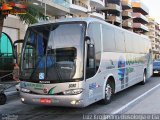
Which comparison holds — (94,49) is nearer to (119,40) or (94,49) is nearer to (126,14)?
(119,40)

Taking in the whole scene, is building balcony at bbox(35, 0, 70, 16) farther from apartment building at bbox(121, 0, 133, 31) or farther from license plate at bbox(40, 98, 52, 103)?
apartment building at bbox(121, 0, 133, 31)

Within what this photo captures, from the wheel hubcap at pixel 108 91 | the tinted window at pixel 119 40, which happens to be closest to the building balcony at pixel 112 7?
the tinted window at pixel 119 40

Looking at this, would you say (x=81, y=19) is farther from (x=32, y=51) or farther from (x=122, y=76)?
(x=122, y=76)

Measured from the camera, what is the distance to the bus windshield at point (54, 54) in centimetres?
903

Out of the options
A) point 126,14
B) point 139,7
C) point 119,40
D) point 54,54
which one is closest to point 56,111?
point 54,54

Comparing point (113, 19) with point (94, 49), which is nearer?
point (94, 49)

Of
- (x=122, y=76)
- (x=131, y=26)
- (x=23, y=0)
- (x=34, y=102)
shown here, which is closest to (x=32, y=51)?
(x=34, y=102)

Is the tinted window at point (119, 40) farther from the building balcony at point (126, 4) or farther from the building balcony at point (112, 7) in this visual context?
the building balcony at point (126, 4)

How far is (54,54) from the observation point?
30.2ft

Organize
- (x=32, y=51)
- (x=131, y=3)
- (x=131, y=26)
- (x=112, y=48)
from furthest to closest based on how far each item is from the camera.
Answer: (x=131, y=3) < (x=131, y=26) < (x=112, y=48) < (x=32, y=51)

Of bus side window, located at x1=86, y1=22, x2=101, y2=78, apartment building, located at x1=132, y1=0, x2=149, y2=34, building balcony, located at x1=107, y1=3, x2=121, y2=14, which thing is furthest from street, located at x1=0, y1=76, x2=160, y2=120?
apartment building, located at x1=132, y1=0, x2=149, y2=34

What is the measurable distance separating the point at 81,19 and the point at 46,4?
1819 cm

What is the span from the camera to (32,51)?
9602 millimetres

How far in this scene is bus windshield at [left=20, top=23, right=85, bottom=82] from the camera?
29.6ft
